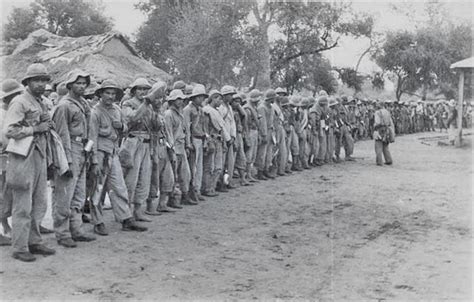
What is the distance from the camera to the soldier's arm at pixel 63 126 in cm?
638

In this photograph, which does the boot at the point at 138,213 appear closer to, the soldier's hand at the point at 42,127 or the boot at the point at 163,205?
the boot at the point at 163,205

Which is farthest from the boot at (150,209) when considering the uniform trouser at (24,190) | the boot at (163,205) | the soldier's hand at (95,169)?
the uniform trouser at (24,190)

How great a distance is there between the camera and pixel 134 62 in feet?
59.5

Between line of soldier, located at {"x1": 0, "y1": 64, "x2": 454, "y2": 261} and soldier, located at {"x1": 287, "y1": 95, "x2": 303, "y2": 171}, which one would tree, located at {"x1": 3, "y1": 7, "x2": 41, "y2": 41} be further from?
line of soldier, located at {"x1": 0, "y1": 64, "x2": 454, "y2": 261}

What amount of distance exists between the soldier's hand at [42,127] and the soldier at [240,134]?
→ 5.62m

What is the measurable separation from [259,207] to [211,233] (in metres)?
2.00

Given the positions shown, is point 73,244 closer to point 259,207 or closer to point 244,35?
point 259,207

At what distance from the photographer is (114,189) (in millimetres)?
7012

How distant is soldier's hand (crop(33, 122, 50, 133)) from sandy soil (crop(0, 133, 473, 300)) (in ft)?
4.30

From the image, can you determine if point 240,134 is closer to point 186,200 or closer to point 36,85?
point 186,200

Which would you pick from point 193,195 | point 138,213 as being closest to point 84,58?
point 193,195

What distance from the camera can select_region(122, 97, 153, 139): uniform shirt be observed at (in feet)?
25.2

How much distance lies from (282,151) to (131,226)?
6112 mm

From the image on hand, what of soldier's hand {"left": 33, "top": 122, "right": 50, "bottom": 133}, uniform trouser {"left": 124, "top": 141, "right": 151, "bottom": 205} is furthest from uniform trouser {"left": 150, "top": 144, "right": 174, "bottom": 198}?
soldier's hand {"left": 33, "top": 122, "right": 50, "bottom": 133}
